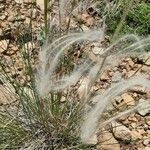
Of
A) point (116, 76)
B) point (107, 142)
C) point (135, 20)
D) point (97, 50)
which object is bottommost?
point (107, 142)

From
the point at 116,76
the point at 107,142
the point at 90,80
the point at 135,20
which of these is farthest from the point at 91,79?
the point at 135,20

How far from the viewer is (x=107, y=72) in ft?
7.11

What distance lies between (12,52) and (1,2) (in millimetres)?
336

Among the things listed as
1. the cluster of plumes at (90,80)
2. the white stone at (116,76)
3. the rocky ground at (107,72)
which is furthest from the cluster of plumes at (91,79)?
the white stone at (116,76)

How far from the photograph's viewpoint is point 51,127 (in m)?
1.76

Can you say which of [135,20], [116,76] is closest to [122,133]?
[116,76]

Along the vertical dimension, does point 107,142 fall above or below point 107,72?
below

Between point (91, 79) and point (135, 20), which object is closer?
point (91, 79)


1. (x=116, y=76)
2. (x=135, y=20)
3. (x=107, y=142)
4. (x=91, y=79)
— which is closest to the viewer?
(x=91, y=79)

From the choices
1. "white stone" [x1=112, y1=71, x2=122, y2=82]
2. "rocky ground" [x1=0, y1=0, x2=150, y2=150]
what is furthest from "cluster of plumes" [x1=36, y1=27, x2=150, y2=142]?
"white stone" [x1=112, y1=71, x2=122, y2=82]

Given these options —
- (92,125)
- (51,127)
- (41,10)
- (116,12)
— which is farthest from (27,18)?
(92,125)

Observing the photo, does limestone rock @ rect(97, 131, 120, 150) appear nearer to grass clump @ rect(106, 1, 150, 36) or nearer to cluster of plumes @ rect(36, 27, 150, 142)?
cluster of plumes @ rect(36, 27, 150, 142)

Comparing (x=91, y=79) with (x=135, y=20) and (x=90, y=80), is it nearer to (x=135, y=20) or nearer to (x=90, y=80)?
(x=90, y=80)

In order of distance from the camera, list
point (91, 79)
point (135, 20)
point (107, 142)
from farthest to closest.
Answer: point (135, 20), point (107, 142), point (91, 79)
